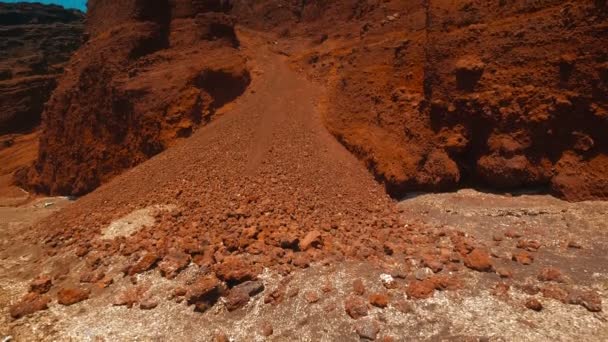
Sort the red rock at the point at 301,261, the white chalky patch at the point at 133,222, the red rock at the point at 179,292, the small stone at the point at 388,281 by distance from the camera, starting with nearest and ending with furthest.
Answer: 1. the small stone at the point at 388,281
2. the red rock at the point at 179,292
3. the red rock at the point at 301,261
4. the white chalky patch at the point at 133,222

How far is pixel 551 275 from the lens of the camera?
3.71 m

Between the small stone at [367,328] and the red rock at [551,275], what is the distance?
1741mm

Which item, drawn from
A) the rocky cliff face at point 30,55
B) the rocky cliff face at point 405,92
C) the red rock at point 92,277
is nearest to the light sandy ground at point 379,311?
the red rock at point 92,277

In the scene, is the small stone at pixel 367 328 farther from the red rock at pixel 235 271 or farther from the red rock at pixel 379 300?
the red rock at pixel 235 271

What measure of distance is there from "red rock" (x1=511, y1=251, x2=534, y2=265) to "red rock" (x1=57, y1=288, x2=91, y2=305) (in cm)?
492

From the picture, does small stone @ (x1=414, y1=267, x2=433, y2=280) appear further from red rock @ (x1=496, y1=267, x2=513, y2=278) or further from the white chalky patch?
the white chalky patch

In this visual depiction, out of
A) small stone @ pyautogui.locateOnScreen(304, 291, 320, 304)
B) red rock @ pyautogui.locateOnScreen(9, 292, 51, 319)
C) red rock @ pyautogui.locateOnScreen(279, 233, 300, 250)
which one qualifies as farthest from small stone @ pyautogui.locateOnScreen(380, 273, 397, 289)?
red rock @ pyautogui.locateOnScreen(9, 292, 51, 319)

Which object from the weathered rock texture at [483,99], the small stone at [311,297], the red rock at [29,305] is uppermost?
the weathered rock texture at [483,99]

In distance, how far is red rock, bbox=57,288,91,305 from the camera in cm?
442

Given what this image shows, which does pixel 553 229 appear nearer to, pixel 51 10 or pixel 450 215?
pixel 450 215

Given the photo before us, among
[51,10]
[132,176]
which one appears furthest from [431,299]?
[51,10]

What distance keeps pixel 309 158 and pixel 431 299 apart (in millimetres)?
3710

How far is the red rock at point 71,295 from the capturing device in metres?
4.42

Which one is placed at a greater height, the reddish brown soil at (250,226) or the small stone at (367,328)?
the reddish brown soil at (250,226)
